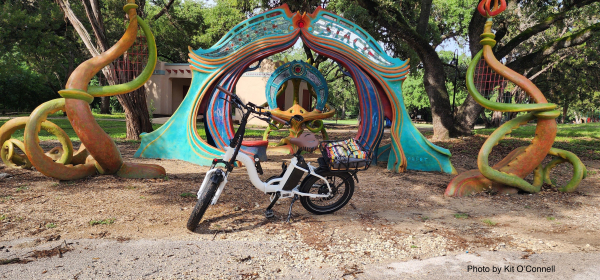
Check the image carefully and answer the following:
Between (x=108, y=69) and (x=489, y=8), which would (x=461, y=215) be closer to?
(x=489, y=8)

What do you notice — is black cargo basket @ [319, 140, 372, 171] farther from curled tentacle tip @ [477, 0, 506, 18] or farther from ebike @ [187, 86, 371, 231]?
curled tentacle tip @ [477, 0, 506, 18]

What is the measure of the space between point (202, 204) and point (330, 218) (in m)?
1.47

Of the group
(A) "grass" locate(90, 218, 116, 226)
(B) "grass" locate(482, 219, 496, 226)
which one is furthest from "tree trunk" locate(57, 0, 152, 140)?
(B) "grass" locate(482, 219, 496, 226)

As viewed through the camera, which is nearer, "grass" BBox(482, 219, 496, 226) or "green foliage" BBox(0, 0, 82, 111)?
"grass" BBox(482, 219, 496, 226)

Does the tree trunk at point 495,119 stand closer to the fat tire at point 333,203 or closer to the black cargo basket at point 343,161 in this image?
the fat tire at point 333,203

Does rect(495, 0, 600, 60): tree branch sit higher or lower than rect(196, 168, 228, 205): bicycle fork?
higher

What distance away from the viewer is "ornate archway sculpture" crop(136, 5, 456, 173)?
730 cm

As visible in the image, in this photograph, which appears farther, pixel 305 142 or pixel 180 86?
pixel 180 86

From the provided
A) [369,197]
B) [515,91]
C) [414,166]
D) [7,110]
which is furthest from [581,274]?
[7,110]

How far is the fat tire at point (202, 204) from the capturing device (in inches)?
145

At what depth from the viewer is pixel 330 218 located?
169 inches

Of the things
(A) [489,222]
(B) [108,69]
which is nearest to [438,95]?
(A) [489,222]

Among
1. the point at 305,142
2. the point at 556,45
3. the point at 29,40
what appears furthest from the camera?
the point at 29,40

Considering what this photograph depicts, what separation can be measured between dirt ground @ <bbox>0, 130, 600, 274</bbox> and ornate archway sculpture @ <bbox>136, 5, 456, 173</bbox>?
1.33 meters
